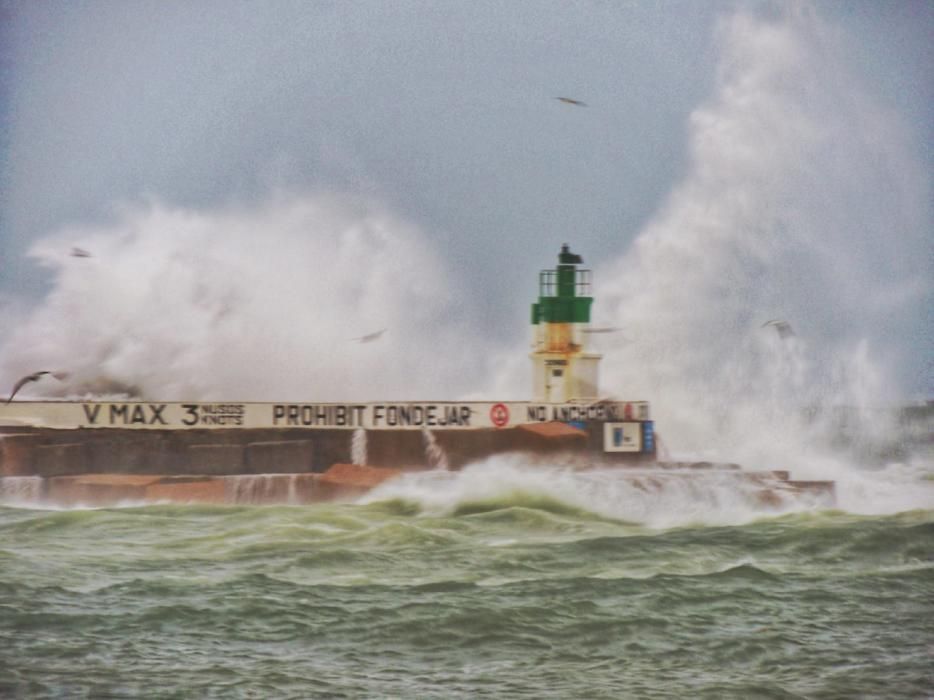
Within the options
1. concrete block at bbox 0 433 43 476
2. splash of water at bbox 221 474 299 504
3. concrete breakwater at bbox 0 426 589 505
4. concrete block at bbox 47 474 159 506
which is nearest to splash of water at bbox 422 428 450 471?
concrete breakwater at bbox 0 426 589 505

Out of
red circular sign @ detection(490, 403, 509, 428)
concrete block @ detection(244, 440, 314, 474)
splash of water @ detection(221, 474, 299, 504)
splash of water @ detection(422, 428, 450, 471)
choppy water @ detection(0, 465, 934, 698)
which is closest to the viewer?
choppy water @ detection(0, 465, 934, 698)

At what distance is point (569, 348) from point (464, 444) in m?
3.24

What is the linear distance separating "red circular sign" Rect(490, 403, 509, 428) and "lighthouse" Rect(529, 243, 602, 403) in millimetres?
2031

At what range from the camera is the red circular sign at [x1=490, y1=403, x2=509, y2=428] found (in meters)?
21.0

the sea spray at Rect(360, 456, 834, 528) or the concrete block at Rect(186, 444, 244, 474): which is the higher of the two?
the concrete block at Rect(186, 444, 244, 474)

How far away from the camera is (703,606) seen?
Result: 11398 mm

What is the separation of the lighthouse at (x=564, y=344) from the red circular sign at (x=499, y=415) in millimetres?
2031

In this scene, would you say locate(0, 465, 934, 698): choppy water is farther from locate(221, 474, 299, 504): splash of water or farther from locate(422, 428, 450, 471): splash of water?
locate(422, 428, 450, 471): splash of water

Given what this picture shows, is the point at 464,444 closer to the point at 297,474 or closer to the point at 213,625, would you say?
the point at 297,474

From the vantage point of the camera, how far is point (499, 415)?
827 inches

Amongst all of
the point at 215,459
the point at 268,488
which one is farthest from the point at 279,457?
the point at 215,459

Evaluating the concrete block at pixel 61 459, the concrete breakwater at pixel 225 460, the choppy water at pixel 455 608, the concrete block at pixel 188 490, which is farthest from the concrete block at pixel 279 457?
the choppy water at pixel 455 608

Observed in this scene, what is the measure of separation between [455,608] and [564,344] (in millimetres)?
12227

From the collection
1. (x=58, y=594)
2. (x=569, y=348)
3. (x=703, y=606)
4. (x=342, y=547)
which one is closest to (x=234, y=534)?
(x=342, y=547)
